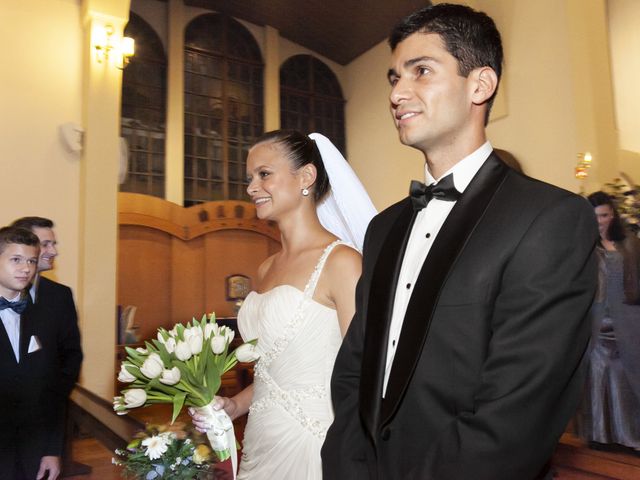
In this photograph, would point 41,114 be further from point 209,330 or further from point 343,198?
point 209,330

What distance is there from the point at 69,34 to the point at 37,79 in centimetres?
66

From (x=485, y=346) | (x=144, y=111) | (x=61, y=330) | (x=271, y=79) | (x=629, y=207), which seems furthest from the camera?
(x=271, y=79)

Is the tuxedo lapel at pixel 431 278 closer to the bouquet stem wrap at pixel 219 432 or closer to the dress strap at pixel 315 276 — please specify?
the bouquet stem wrap at pixel 219 432

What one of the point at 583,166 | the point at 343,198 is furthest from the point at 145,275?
the point at 343,198

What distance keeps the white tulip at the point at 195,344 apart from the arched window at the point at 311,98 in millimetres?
9934

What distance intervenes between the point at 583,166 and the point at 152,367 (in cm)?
583

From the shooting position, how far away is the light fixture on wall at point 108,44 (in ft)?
22.3

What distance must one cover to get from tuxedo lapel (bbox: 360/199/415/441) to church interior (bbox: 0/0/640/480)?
2.55 m

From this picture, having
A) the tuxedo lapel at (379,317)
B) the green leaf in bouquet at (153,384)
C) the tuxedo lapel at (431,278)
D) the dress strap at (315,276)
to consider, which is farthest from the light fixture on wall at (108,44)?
the tuxedo lapel at (431,278)

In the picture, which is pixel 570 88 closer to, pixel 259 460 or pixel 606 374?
pixel 606 374

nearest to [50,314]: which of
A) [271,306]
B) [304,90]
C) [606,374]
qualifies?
[271,306]

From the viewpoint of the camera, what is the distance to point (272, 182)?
7.48 ft

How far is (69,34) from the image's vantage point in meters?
6.98

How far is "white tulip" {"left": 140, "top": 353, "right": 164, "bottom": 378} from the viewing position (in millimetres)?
1714
